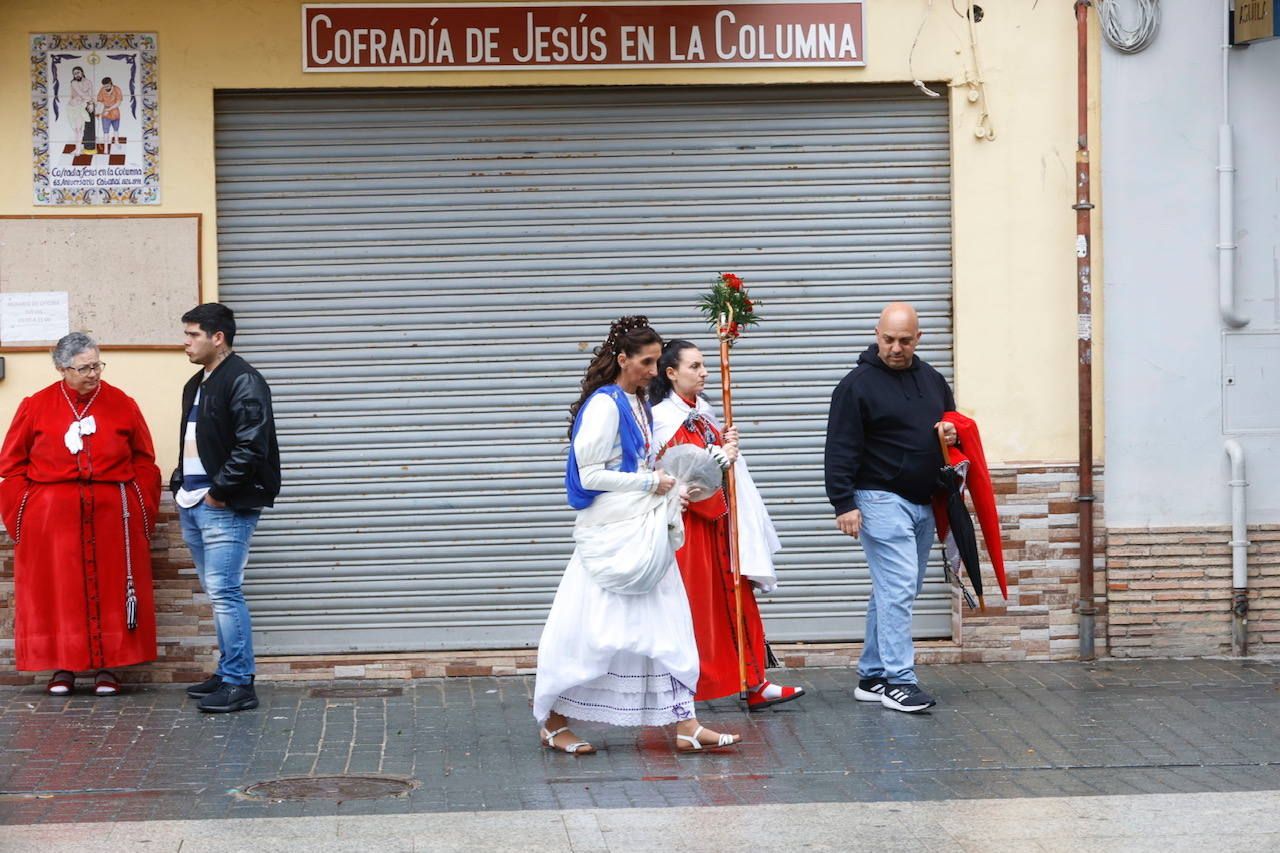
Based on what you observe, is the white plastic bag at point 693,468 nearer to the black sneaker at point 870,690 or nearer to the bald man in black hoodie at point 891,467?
the bald man in black hoodie at point 891,467

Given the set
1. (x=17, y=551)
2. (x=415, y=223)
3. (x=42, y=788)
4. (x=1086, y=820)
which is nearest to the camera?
(x=1086, y=820)

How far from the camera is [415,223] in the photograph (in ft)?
32.4

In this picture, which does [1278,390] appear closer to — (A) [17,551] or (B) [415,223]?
(B) [415,223]

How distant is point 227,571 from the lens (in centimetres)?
894

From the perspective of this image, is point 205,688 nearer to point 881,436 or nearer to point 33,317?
point 33,317

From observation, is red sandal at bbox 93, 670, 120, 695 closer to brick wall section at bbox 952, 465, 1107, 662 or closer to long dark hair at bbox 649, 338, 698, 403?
long dark hair at bbox 649, 338, 698, 403

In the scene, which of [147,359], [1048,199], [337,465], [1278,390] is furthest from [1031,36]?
[147,359]

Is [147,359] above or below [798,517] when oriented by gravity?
above

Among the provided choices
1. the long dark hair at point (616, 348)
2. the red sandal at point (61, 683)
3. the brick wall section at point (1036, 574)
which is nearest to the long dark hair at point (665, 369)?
the long dark hair at point (616, 348)

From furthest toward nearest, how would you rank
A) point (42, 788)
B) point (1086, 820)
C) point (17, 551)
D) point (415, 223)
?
point (415, 223) < point (17, 551) < point (42, 788) < point (1086, 820)

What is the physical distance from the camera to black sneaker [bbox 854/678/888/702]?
892 cm

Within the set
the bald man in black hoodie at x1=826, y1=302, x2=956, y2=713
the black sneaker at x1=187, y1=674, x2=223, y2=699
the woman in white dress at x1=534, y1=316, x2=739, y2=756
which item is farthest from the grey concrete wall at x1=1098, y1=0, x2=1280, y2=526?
the black sneaker at x1=187, y1=674, x2=223, y2=699

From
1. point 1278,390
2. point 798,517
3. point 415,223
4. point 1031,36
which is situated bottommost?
point 798,517

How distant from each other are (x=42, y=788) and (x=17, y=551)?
2112 mm
